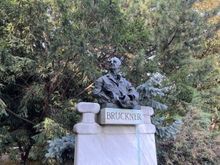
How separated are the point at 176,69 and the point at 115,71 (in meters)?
3.93

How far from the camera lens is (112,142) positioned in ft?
15.7

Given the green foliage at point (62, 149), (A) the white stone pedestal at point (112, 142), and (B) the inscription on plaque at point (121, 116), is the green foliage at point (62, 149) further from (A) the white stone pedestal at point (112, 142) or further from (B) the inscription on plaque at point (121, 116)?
(B) the inscription on plaque at point (121, 116)

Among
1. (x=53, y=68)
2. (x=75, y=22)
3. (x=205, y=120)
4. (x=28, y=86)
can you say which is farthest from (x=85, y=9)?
(x=205, y=120)

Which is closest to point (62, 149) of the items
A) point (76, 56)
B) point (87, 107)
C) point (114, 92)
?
point (87, 107)

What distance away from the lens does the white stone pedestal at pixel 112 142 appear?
176 inches

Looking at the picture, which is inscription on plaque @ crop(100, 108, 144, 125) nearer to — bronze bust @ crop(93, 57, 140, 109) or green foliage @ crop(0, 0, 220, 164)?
bronze bust @ crop(93, 57, 140, 109)

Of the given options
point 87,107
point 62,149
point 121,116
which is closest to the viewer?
point 87,107

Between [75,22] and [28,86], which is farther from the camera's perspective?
[28,86]

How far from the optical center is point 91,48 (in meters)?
6.91

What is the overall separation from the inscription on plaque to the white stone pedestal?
8 cm

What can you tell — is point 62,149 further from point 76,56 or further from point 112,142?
point 76,56

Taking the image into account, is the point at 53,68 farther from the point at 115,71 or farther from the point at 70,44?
the point at 115,71

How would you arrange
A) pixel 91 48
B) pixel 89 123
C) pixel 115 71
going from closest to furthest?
pixel 89 123 → pixel 115 71 → pixel 91 48

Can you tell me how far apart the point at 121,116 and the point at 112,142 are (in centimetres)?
41
